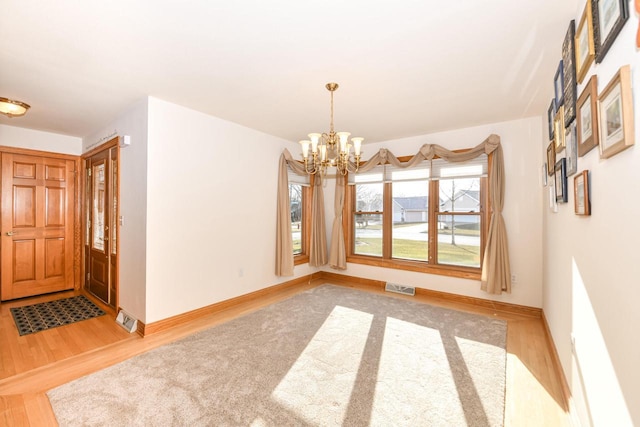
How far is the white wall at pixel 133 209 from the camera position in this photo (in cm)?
310

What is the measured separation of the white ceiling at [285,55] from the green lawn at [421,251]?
1.99 meters

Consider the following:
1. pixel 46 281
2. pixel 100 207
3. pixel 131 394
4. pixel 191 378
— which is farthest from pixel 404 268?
pixel 46 281

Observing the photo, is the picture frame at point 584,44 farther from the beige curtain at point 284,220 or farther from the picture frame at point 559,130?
the beige curtain at point 284,220

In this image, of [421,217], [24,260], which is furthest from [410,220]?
[24,260]

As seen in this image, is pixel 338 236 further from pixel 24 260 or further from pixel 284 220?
pixel 24 260

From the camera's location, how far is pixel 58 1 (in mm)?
1684

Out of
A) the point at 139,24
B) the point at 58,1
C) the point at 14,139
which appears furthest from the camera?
the point at 14,139

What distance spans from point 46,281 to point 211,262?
294 cm

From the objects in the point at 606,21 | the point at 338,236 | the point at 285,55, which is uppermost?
the point at 285,55

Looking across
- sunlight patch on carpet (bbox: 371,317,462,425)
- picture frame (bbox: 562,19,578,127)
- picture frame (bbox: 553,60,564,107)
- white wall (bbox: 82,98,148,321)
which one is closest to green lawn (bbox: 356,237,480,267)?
sunlight patch on carpet (bbox: 371,317,462,425)

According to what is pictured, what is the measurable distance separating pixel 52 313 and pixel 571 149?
575 cm

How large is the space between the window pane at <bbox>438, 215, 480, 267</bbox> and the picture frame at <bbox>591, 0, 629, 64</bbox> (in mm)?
3102

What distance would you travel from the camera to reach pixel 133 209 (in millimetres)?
3258

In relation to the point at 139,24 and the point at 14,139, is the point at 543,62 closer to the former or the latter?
the point at 139,24
